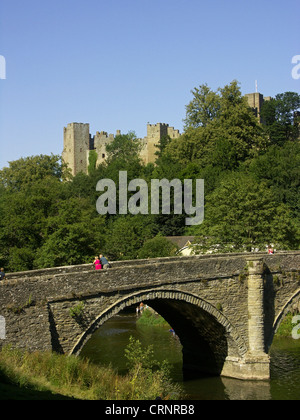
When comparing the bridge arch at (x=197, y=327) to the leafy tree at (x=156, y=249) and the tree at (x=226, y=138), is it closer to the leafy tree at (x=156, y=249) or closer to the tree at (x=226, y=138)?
the leafy tree at (x=156, y=249)

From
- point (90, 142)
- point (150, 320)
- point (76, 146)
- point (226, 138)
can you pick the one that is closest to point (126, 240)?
point (150, 320)

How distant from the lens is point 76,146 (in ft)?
325

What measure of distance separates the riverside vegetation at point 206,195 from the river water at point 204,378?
5.05m

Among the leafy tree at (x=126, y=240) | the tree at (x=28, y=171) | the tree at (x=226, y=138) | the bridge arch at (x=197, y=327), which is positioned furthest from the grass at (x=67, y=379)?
the tree at (x=28, y=171)

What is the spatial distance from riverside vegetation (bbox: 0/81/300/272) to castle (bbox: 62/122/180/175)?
194 cm

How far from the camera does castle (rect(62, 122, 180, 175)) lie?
95.0 m

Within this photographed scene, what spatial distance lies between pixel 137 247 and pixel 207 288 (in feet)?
84.2

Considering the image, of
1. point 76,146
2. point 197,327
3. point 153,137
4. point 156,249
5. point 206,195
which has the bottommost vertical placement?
point 197,327

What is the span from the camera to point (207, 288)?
2398 centimetres

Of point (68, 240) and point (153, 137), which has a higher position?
point (153, 137)

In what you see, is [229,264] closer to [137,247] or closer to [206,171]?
[137,247]

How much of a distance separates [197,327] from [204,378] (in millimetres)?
2080

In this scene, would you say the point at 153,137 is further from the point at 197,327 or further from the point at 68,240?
the point at 197,327

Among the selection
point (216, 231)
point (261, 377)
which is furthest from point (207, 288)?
point (216, 231)
